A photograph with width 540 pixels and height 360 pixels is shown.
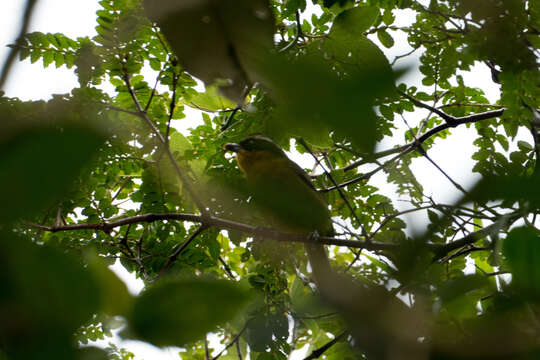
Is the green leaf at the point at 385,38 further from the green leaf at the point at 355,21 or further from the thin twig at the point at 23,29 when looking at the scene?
the thin twig at the point at 23,29

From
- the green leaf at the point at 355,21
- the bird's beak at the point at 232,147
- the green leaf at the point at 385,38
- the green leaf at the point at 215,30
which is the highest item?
the green leaf at the point at 385,38

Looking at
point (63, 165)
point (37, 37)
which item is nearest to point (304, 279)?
point (37, 37)

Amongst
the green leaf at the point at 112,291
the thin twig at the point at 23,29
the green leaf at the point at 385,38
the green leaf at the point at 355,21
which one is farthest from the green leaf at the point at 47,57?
the green leaf at the point at 112,291

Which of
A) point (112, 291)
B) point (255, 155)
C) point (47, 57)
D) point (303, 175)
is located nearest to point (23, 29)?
point (112, 291)

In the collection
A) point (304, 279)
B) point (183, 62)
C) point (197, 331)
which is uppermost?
point (304, 279)

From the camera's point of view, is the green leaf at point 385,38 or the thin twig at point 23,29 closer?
the thin twig at point 23,29

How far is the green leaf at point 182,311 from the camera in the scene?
1.41 feet

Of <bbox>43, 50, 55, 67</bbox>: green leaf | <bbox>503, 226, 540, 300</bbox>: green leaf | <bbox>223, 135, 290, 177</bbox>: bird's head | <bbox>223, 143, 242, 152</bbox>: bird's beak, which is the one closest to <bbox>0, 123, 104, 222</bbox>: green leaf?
<bbox>503, 226, 540, 300</bbox>: green leaf

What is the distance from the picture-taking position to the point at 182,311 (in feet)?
1.44

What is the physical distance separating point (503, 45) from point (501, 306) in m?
0.82

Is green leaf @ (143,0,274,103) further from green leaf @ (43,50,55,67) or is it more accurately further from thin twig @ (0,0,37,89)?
green leaf @ (43,50,55,67)

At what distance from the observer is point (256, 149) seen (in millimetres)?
3951

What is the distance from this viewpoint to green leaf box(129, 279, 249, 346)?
0.43 meters

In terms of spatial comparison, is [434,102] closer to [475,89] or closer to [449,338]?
[475,89]
